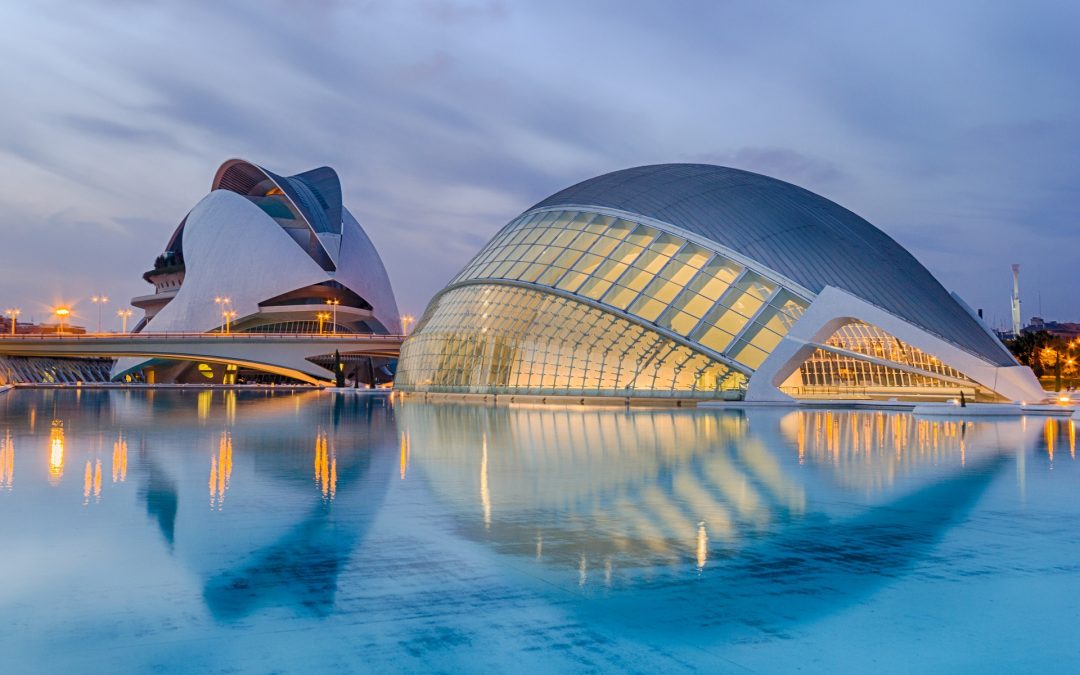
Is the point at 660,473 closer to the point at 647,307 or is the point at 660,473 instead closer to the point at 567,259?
the point at 647,307

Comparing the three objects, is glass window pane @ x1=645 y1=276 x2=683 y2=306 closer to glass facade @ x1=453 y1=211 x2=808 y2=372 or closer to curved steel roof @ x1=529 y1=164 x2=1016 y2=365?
glass facade @ x1=453 y1=211 x2=808 y2=372

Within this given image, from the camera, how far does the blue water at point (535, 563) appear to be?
4977 millimetres

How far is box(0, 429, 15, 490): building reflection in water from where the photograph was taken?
11588 mm

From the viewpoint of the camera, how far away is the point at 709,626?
17.7 ft

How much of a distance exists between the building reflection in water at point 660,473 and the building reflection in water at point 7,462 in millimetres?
4877

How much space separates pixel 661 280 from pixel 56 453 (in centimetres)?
2551

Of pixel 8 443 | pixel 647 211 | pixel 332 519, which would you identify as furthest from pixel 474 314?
pixel 332 519

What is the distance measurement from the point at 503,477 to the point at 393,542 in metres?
4.65

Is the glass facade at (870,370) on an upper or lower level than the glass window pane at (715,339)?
lower

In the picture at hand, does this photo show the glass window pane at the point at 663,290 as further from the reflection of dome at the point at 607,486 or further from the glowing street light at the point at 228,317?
the glowing street light at the point at 228,317

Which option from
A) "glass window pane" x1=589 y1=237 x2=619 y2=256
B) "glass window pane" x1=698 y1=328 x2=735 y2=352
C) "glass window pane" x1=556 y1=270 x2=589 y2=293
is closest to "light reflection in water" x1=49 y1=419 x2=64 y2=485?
"glass window pane" x1=556 y1=270 x2=589 y2=293

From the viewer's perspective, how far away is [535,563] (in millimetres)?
6996

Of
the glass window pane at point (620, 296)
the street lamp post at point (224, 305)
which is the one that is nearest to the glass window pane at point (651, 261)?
the glass window pane at point (620, 296)

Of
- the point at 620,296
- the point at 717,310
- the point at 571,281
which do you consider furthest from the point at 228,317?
the point at 717,310
